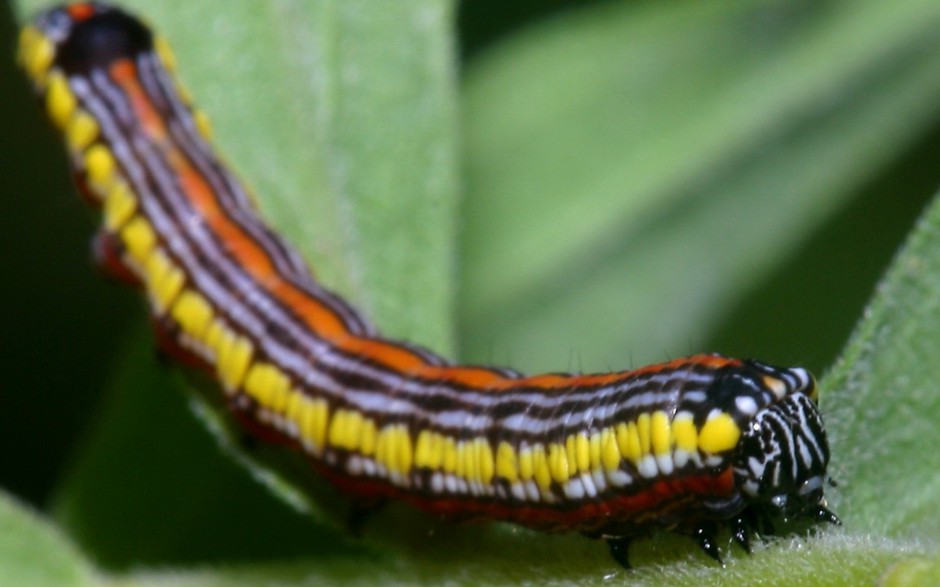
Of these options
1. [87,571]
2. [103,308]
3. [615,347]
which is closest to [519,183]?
[615,347]

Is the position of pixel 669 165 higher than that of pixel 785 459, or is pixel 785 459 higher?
Result: pixel 785 459

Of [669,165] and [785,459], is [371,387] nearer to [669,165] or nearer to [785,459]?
[785,459]

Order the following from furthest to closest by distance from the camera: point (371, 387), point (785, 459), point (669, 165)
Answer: point (669, 165) → point (371, 387) → point (785, 459)

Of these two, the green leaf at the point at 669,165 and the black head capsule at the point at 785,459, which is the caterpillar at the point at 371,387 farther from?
the green leaf at the point at 669,165

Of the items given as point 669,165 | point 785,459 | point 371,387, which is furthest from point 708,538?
point 669,165

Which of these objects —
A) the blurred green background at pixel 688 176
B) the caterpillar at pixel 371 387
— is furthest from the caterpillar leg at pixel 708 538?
the blurred green background at pixel 688 176

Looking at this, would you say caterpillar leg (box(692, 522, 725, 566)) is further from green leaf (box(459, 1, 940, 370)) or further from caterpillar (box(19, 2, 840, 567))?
green leaf (box(459, 1, 940, 370))

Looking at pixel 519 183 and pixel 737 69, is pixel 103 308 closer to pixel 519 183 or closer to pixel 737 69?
pixel 519 183
